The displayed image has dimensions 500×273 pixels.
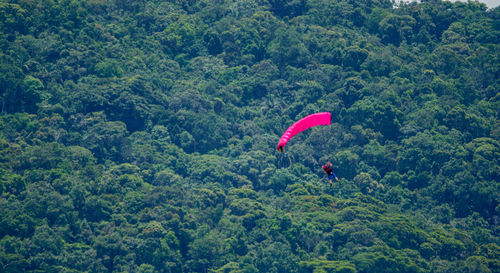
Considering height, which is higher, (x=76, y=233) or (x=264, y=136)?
(x=264, y=136)

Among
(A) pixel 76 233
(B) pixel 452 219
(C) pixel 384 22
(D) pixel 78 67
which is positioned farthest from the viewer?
(C) pixel 384 22

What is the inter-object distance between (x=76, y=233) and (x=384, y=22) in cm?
4652

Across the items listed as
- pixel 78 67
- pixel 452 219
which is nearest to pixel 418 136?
pixel 452 219

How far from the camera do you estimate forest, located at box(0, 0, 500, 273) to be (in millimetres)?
76750

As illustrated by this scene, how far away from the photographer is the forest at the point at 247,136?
7675 cm

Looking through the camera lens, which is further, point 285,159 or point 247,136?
point 247,136

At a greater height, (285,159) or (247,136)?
(247,136)

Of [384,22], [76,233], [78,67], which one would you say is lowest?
[76,233]

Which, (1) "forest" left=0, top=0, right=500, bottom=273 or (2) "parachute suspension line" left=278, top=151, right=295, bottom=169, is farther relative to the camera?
(2) "parachute suspension line" left=278, top=151, right=295, bottom=169

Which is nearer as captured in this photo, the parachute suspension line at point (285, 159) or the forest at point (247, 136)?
the forest at point (247, 136)

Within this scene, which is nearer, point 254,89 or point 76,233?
point 76,233

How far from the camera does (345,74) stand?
100 m

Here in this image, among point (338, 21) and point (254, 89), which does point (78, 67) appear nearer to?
point (254, 89)

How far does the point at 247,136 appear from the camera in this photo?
312ft
